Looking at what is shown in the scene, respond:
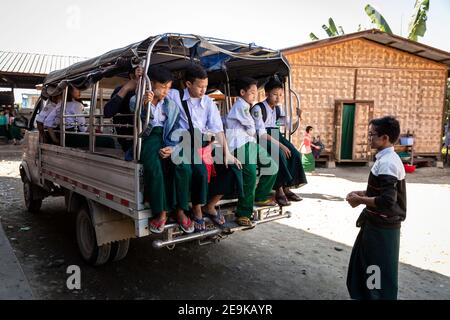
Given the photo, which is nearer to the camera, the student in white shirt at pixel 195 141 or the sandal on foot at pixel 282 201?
the student in white shirt at pixel 195 141

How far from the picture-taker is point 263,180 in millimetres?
3830

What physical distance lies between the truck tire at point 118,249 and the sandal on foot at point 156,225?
115 centimetres

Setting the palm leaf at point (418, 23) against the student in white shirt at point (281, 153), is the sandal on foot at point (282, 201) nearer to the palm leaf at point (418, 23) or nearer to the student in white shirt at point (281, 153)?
the student in white shirt at point (281, 153)

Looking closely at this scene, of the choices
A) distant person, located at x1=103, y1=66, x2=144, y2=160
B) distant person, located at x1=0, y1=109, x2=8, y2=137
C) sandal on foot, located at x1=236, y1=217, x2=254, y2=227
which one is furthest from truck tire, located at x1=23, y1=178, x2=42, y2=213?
distant person, located at x1=0, y1=109, x2=8, y2=137

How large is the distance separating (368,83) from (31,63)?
14.2m

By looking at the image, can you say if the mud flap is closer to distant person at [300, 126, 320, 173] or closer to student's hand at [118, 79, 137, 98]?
student's hand at [118, 79, 137, 98]

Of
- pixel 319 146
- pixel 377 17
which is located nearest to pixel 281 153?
pixel 319 146

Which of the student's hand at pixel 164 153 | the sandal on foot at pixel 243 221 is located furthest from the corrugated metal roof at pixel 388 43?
the student's hand at pixel 164 153

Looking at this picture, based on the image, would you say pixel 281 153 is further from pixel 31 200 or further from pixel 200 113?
pixel 31 200

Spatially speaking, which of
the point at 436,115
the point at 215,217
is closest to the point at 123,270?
the point at 215,217

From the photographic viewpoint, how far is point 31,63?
1672cm

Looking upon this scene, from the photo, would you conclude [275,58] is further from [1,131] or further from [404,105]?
[1,131]

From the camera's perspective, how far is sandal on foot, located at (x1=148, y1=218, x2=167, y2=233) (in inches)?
120

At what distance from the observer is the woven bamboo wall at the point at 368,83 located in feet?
41.2
